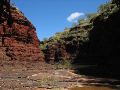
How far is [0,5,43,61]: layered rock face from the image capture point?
5266cm

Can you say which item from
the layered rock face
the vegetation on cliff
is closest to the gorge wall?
the vegetation on cliff

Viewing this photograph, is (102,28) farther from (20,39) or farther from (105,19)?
(20,39)

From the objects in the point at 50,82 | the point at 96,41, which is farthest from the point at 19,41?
the point at 50,82

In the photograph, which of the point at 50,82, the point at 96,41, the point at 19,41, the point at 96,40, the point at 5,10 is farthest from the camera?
the point at 96,41

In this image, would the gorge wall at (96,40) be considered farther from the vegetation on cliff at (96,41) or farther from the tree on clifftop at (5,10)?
the tree on clifftop at (5,10)

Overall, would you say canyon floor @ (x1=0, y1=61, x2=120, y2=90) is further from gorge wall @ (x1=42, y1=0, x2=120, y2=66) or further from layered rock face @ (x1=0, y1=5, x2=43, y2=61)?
gorge wall @ (x1=42, y1=0, x2=120, y2=66)

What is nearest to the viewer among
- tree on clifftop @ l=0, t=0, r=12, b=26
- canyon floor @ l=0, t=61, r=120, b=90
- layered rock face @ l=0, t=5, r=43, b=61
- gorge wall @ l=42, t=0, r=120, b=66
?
tree on clifftop @ l=0, t=0, r=12, b=26

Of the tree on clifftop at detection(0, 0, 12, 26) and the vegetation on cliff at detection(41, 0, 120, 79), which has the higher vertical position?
the vegetation on cliff at detection(41, 0, 120, 79)

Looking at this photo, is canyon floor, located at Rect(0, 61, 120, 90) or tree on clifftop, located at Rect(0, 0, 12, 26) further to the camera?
canyon floor, located at Rect(0, 61, 120, 90)

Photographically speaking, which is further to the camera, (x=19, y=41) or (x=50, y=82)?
(x=19, y=41)

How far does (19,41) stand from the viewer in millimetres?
56875

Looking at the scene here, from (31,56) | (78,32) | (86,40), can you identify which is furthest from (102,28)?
(78,32)

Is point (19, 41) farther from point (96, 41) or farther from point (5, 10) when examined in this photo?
point (5, 10)

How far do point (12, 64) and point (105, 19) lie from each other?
1605 cm
